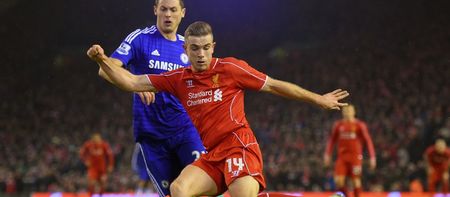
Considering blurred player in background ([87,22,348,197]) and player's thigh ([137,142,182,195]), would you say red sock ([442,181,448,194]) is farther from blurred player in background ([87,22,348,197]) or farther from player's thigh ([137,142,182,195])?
blurred player in background ([87,22,348,197])

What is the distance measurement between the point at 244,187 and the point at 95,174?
13.6 meters

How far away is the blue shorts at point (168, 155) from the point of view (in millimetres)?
6266

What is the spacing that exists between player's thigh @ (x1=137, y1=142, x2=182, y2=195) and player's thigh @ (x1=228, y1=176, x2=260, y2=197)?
4.31 ft

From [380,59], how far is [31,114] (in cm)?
1305

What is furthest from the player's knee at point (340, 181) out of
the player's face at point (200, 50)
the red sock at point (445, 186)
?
the player's face at point (200, 50)

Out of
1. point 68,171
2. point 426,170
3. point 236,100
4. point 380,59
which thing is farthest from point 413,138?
point 236,100

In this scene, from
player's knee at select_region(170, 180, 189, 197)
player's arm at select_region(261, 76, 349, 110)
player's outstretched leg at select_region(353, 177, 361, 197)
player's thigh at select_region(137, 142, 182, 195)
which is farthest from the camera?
player's outstretched leg at select_region(353, 177, 361, 197)

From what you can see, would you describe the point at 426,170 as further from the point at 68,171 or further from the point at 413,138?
the point at 68,171

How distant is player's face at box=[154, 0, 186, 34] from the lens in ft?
20.6

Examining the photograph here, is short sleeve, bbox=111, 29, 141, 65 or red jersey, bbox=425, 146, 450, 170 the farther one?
red jersey, bbox=425, 146, 450, 170

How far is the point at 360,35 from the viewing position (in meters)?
28.7

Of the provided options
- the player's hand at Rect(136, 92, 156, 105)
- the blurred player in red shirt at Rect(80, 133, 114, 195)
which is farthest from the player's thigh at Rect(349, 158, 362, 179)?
the player's hand at Rect(136, 92, 156, 105)

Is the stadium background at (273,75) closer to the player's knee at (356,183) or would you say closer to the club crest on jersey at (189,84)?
the player's knee at (356,183)

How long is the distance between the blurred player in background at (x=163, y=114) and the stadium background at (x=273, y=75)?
11.2 meters
